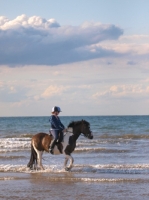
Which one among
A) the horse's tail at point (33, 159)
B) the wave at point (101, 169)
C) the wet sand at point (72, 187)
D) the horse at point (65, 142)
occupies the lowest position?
the wet sand at point (72, 187)

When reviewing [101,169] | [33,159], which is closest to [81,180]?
[101,169]

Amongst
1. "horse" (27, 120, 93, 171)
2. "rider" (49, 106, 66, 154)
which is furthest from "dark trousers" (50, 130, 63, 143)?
"horse" (27, 120, 93, 171)

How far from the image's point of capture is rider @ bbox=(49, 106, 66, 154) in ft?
47.0

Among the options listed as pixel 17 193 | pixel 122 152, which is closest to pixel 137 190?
pixel 17 193

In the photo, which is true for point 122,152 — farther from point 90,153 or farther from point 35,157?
point 35,157

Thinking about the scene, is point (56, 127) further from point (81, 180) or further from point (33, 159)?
point (81, 180)

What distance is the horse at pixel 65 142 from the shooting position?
14641mm

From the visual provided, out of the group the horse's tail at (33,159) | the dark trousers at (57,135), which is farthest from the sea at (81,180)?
the dark trousers at (57,135)

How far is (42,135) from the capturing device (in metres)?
15.2

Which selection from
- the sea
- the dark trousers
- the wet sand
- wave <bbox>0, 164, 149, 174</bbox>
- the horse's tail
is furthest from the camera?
the horse's tail

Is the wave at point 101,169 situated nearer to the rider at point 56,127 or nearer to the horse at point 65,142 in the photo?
the horse at point 65,142

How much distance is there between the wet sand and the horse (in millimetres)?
1460

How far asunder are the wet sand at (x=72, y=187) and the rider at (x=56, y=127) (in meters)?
1.54

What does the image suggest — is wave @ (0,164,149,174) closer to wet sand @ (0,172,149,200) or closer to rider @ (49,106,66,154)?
wet sand @ (0,172,149,200)
